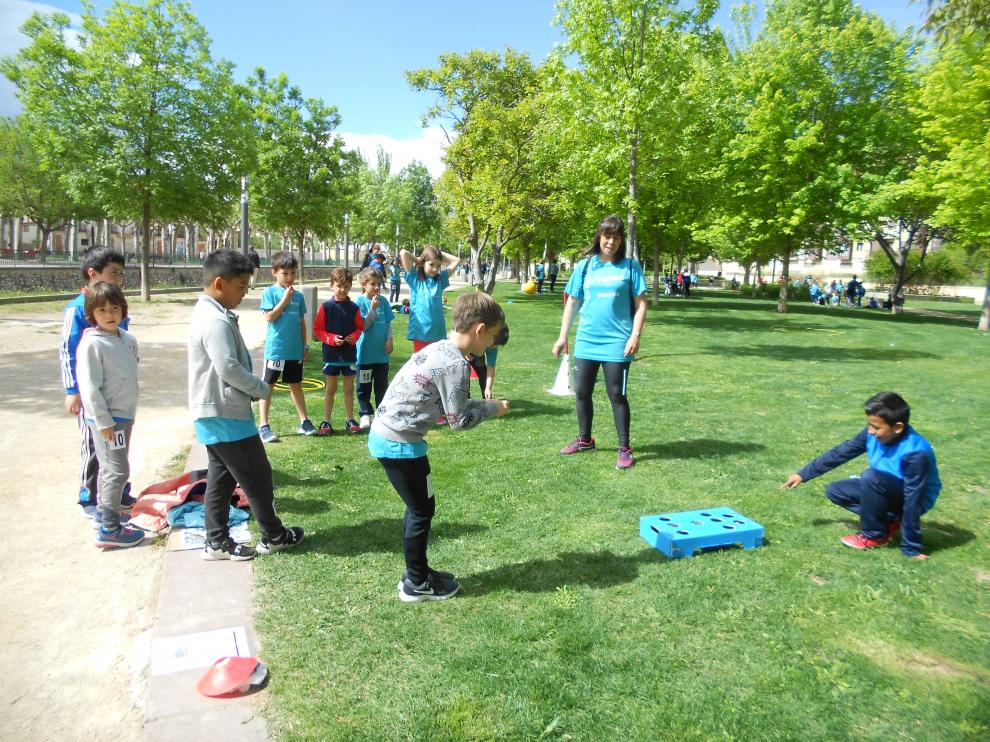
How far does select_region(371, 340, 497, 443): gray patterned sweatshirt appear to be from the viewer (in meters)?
3.27

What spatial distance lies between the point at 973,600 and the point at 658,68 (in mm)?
15152

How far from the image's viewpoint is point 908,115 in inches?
1153

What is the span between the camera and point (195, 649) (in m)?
3.11

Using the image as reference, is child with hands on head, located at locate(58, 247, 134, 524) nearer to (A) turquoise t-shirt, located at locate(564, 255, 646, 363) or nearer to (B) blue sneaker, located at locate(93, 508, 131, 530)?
(B) blue sneaker, located at locate(93, 508, 131, 530)

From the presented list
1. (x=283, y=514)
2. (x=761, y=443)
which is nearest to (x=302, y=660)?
(x=283, y=514)

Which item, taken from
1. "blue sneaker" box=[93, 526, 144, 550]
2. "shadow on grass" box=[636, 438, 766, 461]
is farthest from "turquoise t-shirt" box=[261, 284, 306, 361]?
"shadow on grass" box=[636, 438, 766, 461]

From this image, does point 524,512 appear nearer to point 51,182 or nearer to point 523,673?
point 523,673

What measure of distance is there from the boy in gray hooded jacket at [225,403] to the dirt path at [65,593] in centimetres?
54

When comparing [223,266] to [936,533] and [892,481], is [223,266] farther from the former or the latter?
[936,533]

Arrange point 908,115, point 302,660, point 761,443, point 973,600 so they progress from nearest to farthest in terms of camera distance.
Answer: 1. point 302,660
2. point 973,600
3. point 761,443
4. point 908,115

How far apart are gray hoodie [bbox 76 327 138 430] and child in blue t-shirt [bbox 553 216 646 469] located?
11.6ft

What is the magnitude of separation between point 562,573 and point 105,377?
3.22 metres

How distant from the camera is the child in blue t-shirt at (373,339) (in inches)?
271

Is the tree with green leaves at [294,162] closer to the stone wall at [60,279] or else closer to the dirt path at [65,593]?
the stone wall at [60,279]
